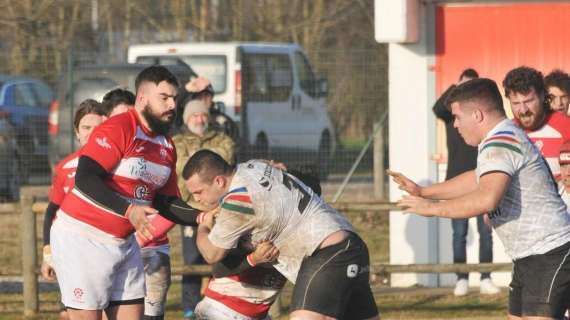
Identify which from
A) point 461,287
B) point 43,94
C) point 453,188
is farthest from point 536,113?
point 43,94

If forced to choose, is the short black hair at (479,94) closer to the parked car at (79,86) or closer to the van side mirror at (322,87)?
the van side mirror at (322,87)

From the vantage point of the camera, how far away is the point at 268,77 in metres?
17.5

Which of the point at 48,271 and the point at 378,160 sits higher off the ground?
the point at 378,160

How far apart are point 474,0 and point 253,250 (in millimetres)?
6316

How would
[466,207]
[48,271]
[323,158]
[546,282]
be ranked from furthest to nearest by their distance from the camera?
[323,158] < [48,271] < [546,282] < [466,207]

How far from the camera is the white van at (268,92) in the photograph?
643 inches

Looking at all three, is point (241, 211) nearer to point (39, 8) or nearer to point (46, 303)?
point (46, 303)

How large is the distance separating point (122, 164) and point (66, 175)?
1.14 meters

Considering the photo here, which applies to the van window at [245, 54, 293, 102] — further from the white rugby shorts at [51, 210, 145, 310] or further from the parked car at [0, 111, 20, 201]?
the white rugby shorts at [51, 210, 145, 310]

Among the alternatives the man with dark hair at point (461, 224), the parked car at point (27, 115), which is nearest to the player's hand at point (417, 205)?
the man with dark hair at point (461, 224)

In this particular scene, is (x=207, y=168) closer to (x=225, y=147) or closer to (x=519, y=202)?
(x=519, y=202)

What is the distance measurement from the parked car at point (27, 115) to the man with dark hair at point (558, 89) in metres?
8.50

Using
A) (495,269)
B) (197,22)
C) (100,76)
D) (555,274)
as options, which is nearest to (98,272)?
(555,274)

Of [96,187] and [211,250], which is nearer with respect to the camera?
[211,250]
